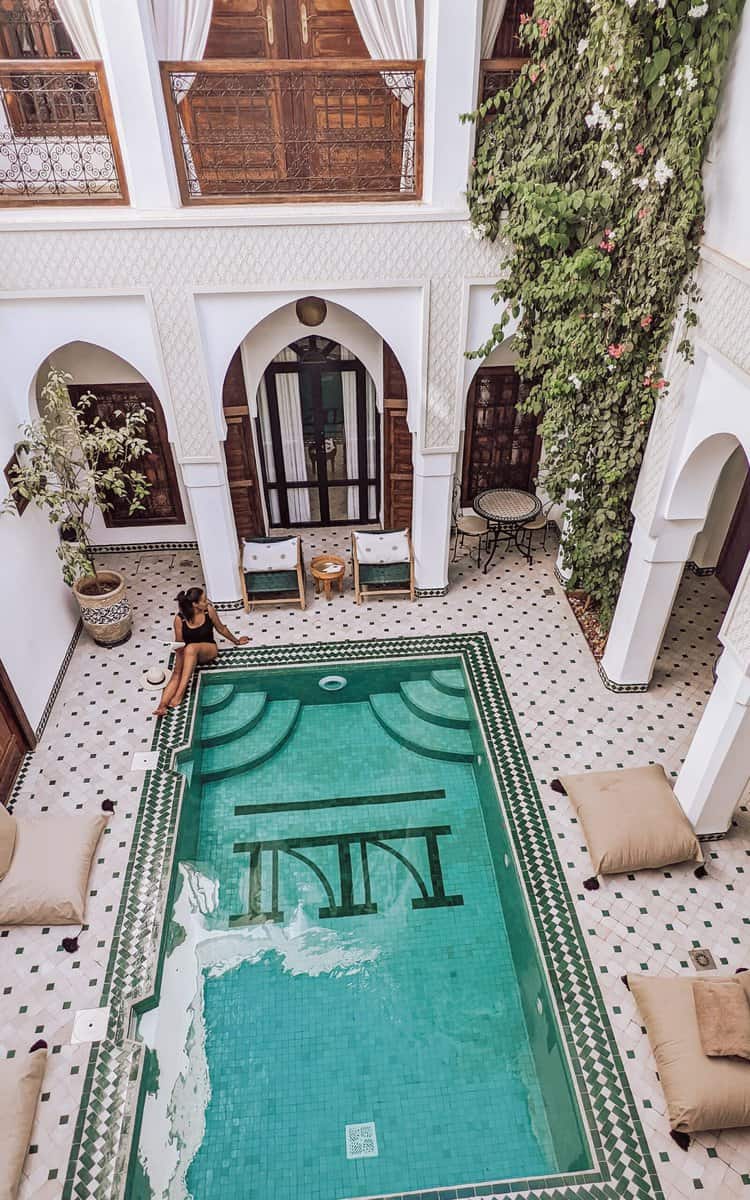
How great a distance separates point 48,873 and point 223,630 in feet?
8.66

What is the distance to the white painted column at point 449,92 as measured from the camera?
538 cm

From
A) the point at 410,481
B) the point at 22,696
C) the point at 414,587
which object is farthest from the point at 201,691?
the point at 410,481

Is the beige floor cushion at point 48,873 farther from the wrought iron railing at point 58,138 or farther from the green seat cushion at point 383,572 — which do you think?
the wrought iron railing at point 58,138

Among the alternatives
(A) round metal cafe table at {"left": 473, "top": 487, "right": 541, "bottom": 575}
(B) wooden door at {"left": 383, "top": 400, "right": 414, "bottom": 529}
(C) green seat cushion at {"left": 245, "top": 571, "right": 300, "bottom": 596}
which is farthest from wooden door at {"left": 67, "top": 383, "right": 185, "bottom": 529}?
(A) round metal cafe table at {"left": 473, "top": 487, "right": 541, "bottom": 575}

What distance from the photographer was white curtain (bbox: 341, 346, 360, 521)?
854cm

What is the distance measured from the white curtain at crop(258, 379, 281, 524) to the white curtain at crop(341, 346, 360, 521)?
0.85 meters

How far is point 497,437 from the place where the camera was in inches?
355

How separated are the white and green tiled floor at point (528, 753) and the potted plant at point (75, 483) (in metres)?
0.40

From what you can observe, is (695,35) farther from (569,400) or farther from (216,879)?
(216,879)

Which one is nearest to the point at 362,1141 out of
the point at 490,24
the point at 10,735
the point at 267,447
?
the point at 10,735

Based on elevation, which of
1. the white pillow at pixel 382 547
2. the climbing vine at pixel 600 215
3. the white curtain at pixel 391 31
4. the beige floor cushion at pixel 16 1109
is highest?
the white curtain at pixel 391 31

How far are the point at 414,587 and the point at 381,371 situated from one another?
2.31 m

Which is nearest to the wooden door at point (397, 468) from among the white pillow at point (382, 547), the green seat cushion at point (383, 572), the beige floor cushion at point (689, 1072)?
the white pillow at point (382, 547)

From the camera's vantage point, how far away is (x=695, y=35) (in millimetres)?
4492
